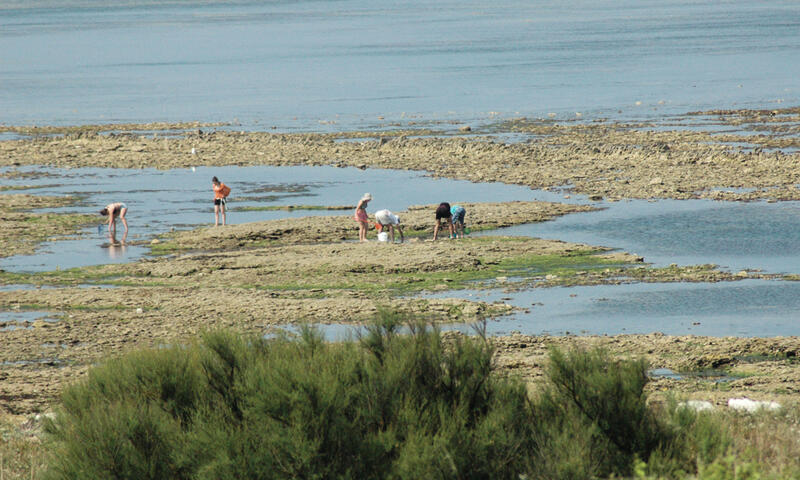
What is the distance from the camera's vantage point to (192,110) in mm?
56312

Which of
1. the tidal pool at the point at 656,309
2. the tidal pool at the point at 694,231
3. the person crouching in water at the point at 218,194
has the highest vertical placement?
the person crouching in water at the point at 218,194

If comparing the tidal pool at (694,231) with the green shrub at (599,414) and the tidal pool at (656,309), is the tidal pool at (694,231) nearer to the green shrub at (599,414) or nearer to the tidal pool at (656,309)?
the tidal pool at (656,309)

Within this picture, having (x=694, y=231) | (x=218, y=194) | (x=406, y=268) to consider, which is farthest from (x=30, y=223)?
(x=694, y=231)

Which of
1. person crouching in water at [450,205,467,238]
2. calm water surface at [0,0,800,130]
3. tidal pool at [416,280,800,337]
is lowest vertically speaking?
tidal pool at [416,280,800,337]

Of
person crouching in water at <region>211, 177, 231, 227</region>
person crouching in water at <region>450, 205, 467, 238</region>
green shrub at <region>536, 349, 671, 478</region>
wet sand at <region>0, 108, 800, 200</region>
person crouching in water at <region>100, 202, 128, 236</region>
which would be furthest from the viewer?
wet sand at <region>0, 108, 800, 200</region>

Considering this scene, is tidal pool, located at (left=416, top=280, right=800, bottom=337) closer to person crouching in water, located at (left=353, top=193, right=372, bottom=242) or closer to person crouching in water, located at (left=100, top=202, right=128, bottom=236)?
person crouching in water, located at (left=353, top=193, right=372, bottom=242)

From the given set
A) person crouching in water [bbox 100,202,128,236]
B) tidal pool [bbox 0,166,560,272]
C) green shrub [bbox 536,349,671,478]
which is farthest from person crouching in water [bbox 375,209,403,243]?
green shrub [bbox 536,349,671,478]

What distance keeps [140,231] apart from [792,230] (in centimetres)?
1530

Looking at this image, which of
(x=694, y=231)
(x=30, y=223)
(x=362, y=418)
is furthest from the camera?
(x=30, y=223)

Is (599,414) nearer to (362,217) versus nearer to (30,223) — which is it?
(362,217)

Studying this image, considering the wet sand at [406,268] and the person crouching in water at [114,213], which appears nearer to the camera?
the wet sand at [406,268]

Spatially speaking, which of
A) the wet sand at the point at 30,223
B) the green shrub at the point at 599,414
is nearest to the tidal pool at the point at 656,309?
the green shrub at the point at 599,414

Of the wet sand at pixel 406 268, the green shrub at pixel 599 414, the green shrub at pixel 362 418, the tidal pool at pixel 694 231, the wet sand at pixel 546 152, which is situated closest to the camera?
the green shrub at pixel 362 418

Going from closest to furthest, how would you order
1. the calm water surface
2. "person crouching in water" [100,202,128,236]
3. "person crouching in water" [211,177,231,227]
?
"person crouching in water" [100,202,128,236]
"person crouching in water" [211,177,231,227]
the calm water surface
